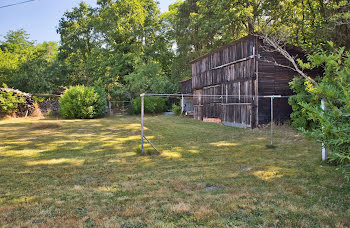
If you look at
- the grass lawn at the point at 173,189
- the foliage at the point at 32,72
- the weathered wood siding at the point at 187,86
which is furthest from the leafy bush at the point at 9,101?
the weathered wood siding at the point at 187,86

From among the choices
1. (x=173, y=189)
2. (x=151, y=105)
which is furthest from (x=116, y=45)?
(x=173, y=189)

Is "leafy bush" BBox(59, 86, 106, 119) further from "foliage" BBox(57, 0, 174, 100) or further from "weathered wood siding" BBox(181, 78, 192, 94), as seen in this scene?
"weathered wood siding" BBox(181, 78, 192, 94)

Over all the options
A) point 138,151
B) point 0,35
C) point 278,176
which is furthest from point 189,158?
point 0,35

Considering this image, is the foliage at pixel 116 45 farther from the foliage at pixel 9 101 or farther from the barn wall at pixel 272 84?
the barn wall at pixel 272 84

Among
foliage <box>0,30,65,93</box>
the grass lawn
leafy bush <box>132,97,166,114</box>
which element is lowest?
the grass lawn

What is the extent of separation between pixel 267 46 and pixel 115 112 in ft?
64.9

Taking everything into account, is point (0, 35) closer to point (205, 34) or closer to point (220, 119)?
point (205, 34)

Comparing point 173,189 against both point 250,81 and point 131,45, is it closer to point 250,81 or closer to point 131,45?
point 250,81

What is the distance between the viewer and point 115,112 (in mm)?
28828

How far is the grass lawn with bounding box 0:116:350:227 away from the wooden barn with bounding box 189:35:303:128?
5672 mm

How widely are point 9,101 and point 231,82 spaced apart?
17648 millimetres

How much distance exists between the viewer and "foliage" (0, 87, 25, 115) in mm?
19719

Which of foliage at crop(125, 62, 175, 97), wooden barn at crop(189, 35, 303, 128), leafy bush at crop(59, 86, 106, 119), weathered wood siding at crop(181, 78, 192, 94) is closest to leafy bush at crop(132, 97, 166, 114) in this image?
foliage at crop(125, 62, 175, 97)

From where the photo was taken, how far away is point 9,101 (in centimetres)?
2003
